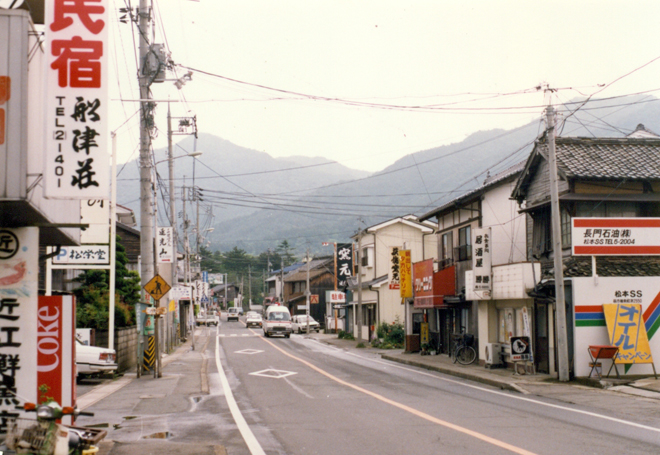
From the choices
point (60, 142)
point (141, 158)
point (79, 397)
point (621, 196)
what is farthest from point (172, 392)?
point (621, 196)

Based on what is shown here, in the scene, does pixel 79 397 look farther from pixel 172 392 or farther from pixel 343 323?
pixel 343 323

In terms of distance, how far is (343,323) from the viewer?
62.8m

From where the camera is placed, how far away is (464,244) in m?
31.0

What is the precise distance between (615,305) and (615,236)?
6.86 feet

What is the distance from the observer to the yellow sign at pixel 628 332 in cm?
1930

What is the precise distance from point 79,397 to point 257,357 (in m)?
14.5

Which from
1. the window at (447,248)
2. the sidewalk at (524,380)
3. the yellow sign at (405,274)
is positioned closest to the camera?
the sidewalk at (524,380)

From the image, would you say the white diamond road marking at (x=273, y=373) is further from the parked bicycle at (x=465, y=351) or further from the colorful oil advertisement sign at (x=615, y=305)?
the colorful oil advertisement sign at (x=615, y=305)

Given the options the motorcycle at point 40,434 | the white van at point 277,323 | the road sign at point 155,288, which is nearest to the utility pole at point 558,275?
the road sign at point 155,288

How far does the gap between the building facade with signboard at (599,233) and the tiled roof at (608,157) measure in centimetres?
3

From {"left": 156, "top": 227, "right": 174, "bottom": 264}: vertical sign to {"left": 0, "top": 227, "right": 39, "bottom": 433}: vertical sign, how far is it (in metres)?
24.3

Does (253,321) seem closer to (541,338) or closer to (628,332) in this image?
(541,338)

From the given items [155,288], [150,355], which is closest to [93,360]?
[150,355]

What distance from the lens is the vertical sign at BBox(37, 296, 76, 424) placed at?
9.51 meters
